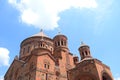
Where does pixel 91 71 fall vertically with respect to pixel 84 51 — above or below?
below

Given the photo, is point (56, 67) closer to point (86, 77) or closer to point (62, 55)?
point (62, 55)

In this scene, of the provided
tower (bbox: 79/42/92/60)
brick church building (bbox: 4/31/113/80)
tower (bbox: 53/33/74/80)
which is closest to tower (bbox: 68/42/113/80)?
brick church building (bbox: 4/31/113/80)

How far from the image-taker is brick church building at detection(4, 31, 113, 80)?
2548 cm

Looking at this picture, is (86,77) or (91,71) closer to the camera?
(91,71)

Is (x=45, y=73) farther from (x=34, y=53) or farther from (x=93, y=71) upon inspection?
(x=93, y=71)

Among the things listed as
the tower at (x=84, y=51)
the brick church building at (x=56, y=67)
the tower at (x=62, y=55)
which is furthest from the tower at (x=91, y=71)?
the tower at (x=84, y=51)

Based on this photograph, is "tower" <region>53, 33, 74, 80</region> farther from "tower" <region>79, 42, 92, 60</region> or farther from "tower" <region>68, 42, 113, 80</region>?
"tower" <region>79, 42, 92, 60</region>

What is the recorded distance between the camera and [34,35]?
118ft

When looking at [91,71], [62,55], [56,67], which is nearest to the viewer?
[91,71]

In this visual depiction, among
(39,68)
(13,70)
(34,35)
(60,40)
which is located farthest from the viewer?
(34,35)

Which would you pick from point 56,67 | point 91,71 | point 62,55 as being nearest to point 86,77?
point 91,71

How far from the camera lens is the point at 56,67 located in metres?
27.8

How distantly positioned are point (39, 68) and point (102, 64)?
9736mm

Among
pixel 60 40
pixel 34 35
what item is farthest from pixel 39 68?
pixel 34 35
